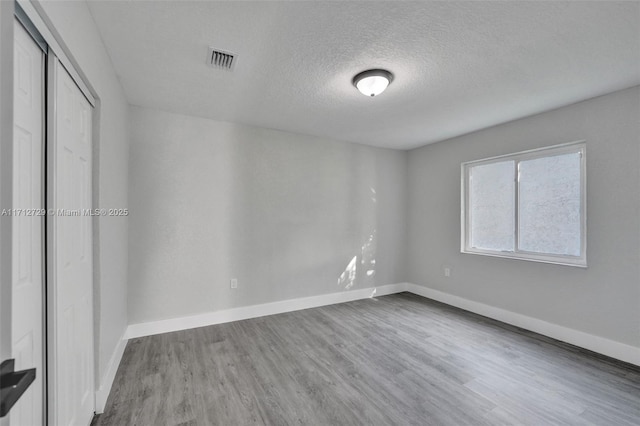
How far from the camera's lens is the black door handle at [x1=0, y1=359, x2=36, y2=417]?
61cm

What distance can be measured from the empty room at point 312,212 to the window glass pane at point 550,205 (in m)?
0.02

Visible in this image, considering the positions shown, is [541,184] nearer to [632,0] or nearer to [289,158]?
[632,0]

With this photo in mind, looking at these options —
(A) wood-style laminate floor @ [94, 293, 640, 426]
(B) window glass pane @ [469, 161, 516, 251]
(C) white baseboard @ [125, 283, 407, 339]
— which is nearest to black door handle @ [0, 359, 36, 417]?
(A) wood-style laminate floor @ [94, 293, 640, 426]

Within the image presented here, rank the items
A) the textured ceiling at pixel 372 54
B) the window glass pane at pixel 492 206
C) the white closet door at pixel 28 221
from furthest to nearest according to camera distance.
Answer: the window glass pane at pixel 492 206
the textured ceiling at pixel 372 54
the white closet door at pixel 28 221

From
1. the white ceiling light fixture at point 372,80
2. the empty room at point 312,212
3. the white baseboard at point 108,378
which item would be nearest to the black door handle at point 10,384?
the empty room at point 312,212

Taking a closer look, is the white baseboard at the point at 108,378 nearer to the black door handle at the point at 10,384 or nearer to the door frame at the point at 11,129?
the door frame at the point at 11,129

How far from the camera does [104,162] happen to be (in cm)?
190

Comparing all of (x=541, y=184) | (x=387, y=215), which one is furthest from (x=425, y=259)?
(x=541, y=184)

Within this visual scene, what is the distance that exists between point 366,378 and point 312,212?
2311mm

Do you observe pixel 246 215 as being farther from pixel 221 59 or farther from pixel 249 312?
pixel 221 59

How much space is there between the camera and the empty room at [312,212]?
52.0 inches

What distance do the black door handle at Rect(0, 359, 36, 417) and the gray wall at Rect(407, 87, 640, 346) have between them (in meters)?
4.05

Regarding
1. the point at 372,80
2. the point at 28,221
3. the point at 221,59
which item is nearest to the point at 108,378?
the point at 28,221

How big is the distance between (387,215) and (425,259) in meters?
0.98
